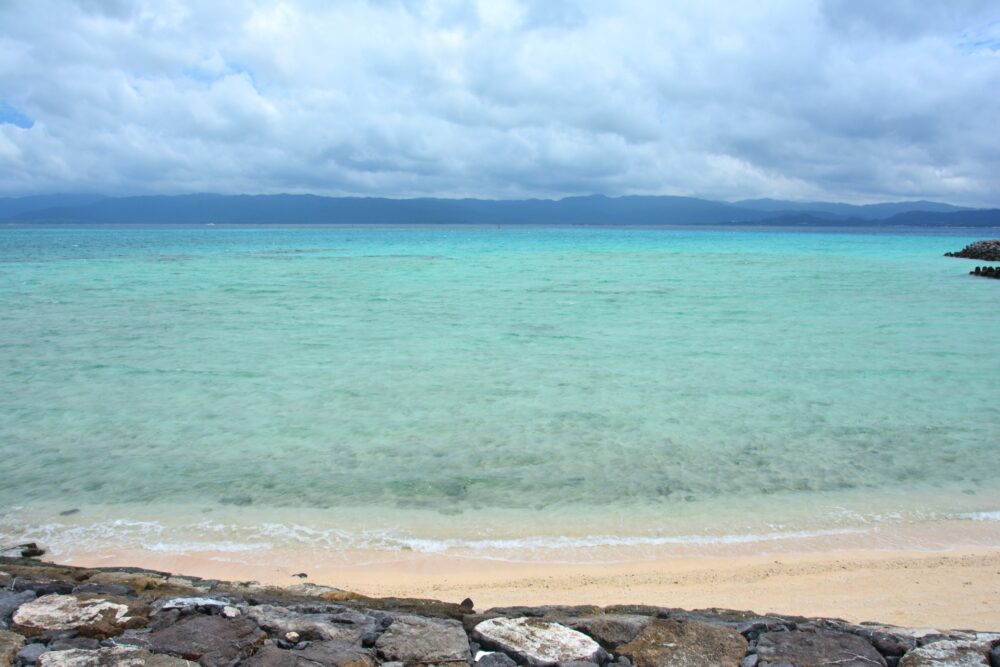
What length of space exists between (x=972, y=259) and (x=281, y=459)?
57.7 meters

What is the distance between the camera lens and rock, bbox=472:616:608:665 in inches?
134

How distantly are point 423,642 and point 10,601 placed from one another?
2397mm

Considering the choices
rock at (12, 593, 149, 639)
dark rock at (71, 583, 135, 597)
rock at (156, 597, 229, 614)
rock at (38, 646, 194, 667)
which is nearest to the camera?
rock at (38, 646, 194, 667)

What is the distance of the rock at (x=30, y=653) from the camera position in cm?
329

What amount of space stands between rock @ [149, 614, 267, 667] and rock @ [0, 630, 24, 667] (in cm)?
60

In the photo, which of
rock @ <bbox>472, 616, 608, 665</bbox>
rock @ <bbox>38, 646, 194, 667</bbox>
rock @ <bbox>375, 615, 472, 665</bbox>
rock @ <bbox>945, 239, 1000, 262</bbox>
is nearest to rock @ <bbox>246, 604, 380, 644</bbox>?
rock @ <bbox>375, 615, 472, 665</bbox>

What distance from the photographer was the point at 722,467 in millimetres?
7145

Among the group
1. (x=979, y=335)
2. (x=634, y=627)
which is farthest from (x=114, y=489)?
(x=979, y=335)

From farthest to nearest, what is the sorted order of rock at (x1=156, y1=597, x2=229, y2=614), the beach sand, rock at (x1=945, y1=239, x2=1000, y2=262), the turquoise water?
1. rock at (x1=945, y1=239, x2=1000, y2=262)
2. the turquoise water
3. the beach sand
4. rock at (x1=156, y1=597, x2=229, y2=614)

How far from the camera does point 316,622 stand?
146 inches

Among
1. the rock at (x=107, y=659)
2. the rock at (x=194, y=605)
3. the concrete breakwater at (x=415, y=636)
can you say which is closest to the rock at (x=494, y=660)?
the concrete breakwater at (x=415, y=636)

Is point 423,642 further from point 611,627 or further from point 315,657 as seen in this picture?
point 611,627

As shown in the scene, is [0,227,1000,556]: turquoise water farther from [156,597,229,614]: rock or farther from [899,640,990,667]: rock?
[899,640,990,667]: rock

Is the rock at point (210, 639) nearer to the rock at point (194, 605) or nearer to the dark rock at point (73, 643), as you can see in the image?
the rock at point (194, 605)
